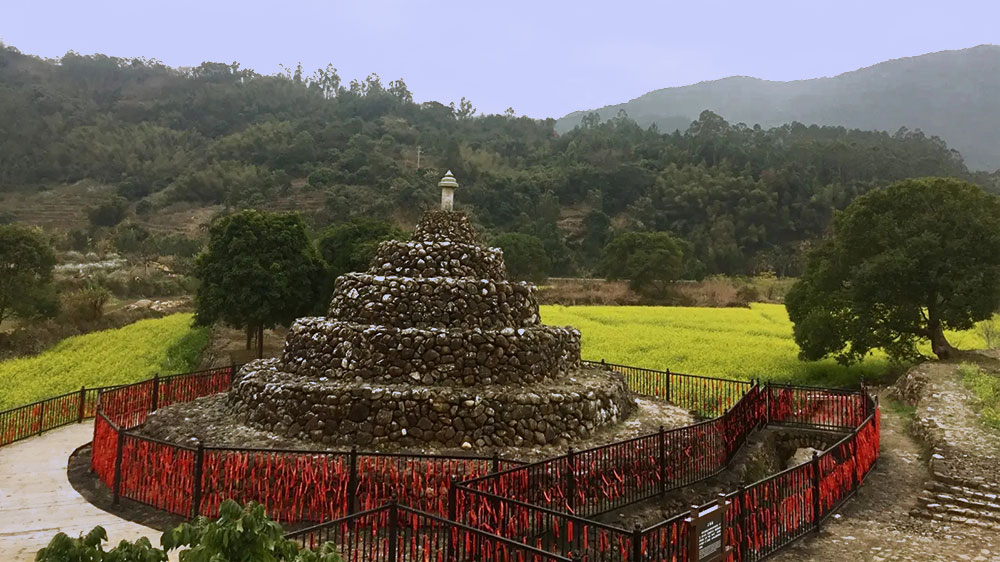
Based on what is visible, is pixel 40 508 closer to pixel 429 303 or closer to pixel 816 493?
pixel 429 303

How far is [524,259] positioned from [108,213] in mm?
50684

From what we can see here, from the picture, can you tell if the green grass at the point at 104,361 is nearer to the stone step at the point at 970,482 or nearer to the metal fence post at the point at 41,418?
the metal fence post at the point at 41,418

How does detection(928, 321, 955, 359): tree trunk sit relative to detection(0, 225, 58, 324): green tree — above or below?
below

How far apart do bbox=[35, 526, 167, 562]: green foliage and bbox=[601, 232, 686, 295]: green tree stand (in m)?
41.0

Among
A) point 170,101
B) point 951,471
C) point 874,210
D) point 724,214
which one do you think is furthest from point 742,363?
point 170,101

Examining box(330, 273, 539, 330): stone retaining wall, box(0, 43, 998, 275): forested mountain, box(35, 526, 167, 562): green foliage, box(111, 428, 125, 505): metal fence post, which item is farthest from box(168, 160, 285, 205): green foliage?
box(35, 526, 167, 562): green foliage

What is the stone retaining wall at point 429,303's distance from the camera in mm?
10500

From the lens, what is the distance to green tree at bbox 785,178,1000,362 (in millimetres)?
17875

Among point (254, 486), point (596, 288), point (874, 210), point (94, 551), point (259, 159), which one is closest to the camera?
point (94, 551)

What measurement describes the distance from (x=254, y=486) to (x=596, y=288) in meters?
37.3

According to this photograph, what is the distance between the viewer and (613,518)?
8273 millimetres

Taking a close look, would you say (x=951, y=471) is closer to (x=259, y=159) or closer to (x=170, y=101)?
(x=259, y=159)

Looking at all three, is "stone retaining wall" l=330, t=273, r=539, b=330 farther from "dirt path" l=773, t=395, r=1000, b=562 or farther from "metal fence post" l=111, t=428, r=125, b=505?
"dirt path" l=773, t=395, r=1000, b=562

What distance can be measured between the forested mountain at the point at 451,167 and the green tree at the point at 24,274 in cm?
3127
